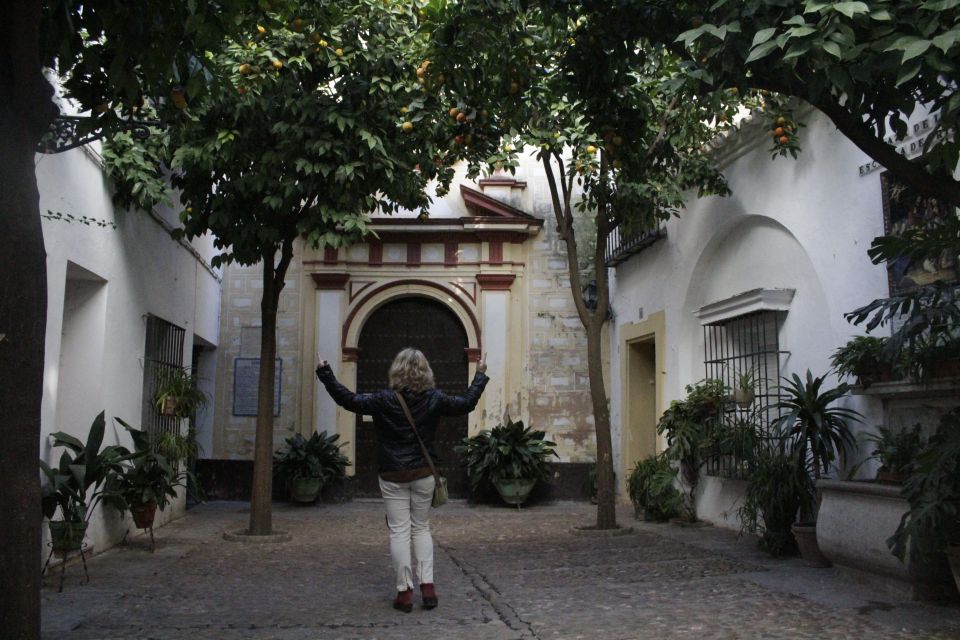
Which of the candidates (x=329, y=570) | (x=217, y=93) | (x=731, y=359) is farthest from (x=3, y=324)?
(x=731, y=359)

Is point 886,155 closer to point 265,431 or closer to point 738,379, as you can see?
point 738,379

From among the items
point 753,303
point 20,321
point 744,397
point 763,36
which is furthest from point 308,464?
point 763,36

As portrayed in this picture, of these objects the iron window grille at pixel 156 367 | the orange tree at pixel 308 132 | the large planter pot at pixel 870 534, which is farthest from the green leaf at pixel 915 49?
the iron window grille at pixel 156 367

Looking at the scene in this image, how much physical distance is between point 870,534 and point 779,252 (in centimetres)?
377

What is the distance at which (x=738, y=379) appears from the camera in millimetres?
9578

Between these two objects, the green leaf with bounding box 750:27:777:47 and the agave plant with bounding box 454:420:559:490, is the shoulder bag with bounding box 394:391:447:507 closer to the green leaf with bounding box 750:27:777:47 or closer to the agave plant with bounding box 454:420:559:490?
the green leaf with bounding box 750:27:777:47

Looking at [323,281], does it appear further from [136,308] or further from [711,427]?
[711,427]

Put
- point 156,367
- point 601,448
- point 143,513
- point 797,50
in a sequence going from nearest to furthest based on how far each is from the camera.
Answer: point 797,50, point 143,513, point 601,448, point 156,367

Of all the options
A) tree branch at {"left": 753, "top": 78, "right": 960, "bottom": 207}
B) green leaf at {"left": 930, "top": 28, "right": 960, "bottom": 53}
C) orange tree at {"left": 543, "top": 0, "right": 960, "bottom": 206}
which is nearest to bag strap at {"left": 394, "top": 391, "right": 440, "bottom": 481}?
orange tree at {"left": 543, "top": 0, "right": 960, "bottom": 206}

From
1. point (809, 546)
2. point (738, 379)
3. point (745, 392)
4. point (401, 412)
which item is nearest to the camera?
point (401, 412)

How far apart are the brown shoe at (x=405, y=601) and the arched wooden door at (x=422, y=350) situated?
8.33 m

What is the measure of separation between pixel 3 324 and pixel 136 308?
Answer: 6.18m

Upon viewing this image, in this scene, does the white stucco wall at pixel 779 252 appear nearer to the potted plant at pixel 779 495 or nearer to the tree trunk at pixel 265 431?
the potted plant at pixel 779 495

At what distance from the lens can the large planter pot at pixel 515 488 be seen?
12.8 metres
